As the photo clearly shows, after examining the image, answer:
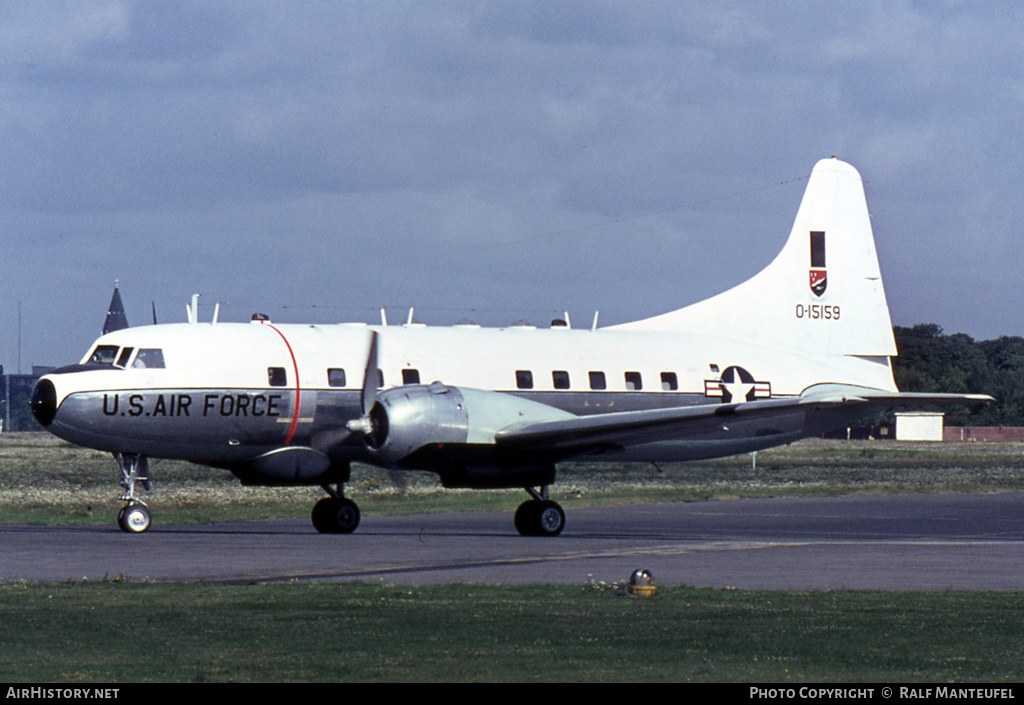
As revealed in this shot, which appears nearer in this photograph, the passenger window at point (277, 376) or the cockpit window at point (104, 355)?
the cockpit window at point (104, 355)

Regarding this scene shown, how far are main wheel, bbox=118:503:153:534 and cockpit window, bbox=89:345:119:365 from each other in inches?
106

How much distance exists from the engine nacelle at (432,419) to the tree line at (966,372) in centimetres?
8632

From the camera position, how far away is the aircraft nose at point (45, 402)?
76.7 ft

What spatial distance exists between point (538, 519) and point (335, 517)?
13.0 feet

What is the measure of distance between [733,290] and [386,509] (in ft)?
33.9

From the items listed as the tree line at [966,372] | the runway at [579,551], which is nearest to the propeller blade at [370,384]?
the runway at [579,551]

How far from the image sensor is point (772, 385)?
1148 inches

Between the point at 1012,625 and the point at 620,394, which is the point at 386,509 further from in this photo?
the point at 1012,625

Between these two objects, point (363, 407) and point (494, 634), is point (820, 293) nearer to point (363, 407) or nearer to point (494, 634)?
point (363, 407)

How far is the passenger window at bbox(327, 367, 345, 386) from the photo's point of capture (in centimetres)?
2512

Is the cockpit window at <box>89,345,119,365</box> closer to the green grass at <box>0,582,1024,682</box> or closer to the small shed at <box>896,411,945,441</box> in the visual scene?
the green grass at <box>0,582,1024,682</box>

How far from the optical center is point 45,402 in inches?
923

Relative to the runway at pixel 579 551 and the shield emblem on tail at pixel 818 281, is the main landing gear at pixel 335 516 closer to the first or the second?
the runway at pixel 579 551
